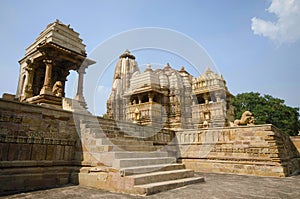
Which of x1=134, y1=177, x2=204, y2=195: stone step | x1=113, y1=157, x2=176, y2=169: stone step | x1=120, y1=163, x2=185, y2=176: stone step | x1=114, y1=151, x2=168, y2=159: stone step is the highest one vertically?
x1=114, y1=151, x2=168, y2=159: stone step

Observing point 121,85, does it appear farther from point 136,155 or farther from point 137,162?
point 137,162

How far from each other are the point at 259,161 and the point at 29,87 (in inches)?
500

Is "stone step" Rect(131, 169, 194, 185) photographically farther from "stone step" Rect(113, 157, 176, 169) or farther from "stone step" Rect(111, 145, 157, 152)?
"stone step" Rect(111, 145, 157, 152)

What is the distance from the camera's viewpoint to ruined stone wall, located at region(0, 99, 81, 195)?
4660 millimetres

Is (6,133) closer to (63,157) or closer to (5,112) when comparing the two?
(5,112)

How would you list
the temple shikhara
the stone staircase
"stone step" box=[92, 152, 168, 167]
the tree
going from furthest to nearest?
A: 1. the tree
2. the temple shikhara
3. "stone step" box=[92, 152, 168, 167]
4. the stone staircase

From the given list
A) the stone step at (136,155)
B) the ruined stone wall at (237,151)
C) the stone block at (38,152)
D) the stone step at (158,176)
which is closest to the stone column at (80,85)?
the ruined stone wall at (237,151)

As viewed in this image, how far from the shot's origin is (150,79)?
22.5 m

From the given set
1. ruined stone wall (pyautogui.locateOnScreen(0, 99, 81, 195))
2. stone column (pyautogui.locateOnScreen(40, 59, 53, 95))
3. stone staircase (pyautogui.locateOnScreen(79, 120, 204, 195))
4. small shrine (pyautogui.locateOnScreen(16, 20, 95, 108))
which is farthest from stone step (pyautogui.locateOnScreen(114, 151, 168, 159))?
stone column (pyautogui.locateOnScreen(40, 59, 53, 95))

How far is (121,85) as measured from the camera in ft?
96.9

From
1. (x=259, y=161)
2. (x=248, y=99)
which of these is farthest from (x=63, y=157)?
(x=248, y=99)

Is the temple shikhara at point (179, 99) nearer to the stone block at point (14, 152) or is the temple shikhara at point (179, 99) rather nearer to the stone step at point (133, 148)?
the stone step at point (133, 148)

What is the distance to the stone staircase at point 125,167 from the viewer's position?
437cm

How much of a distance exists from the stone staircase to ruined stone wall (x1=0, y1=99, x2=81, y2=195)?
0.56 meters
